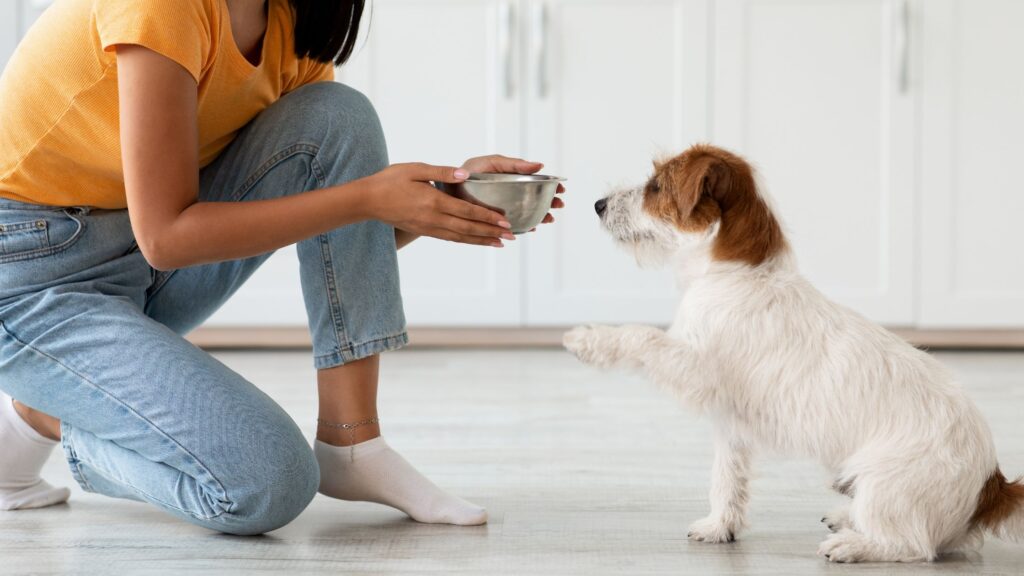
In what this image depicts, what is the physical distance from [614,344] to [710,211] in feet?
0.75

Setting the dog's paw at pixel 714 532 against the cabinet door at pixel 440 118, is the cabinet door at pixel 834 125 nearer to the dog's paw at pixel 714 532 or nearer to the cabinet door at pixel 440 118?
the cabinet door at pixel 440 118

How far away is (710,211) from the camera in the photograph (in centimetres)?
147

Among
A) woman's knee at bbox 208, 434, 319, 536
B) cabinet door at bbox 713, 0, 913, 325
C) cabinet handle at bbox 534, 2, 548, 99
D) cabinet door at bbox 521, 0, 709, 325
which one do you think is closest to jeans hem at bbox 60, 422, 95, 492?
woman's knee at bbox 208, 434, 319, 536

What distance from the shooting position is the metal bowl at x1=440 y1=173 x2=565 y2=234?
138 cm

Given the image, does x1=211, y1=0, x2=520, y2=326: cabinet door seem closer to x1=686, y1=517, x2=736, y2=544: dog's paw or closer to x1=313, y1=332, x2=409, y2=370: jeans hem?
x1=313, y1=332, x2=409, y2=370: jeans hem

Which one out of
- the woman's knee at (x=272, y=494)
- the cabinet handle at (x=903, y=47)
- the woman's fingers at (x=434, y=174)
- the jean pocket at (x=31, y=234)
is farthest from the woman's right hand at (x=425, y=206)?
the cabinet handle at (x=903, y=47)

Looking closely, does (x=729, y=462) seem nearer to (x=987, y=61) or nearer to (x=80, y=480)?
(x=80, y=480)

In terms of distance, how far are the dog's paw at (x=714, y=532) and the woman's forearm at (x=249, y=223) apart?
60 cm

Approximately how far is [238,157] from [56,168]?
0.25 meters

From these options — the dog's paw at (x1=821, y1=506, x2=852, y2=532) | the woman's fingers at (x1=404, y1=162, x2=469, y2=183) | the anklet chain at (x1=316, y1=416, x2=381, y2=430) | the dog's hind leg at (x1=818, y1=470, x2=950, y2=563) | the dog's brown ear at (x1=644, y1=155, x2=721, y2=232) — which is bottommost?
the dog's paw at (x1=821, y1=506, x2=852, y2=532)

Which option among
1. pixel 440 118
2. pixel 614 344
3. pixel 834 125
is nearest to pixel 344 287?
pixel 614 344

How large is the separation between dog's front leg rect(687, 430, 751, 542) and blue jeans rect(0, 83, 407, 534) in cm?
48

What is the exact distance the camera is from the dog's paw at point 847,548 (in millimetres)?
1373

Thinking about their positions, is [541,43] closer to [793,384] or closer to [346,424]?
[346,424]
